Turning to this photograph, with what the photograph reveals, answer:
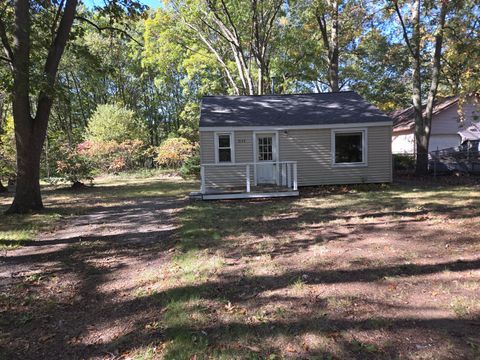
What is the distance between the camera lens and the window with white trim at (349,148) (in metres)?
13.7

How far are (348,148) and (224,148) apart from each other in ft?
16.1

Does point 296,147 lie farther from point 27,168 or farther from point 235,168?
point 27,168

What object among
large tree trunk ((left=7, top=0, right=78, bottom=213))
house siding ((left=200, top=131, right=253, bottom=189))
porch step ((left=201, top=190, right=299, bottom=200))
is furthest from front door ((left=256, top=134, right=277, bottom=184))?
large tree trunk ((left=7, top=0, right=78, bottom=213))

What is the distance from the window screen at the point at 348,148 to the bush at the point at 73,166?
465 inches

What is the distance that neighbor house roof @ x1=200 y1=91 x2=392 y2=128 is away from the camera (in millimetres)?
13414

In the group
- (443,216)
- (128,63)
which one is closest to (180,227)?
(443,216)

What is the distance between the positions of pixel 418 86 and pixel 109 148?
20846 mm

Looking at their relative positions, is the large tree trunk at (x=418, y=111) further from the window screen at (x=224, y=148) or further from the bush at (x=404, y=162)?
the window screen at (x=224, y=148)

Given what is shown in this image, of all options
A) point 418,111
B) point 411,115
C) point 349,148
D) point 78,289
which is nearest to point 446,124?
point 411,115

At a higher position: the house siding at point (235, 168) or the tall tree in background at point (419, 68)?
the tall tree in background at point (419, 68)

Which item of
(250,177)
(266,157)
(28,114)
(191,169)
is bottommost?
(250,177)

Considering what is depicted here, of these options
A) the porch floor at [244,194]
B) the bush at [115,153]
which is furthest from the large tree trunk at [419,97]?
the bush at [115,153]

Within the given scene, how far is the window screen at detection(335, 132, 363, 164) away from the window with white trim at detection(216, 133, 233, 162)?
4170 mm

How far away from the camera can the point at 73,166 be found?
16859 mm
